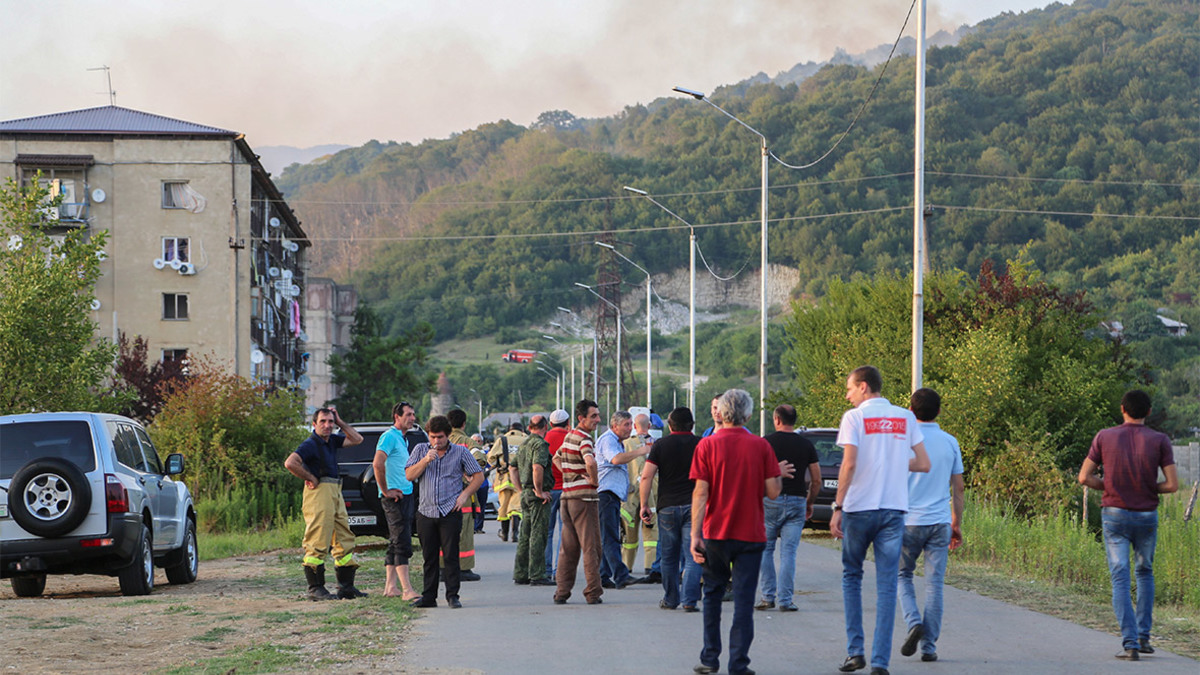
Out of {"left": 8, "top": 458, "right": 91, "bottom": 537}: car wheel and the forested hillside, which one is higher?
the forested hillside

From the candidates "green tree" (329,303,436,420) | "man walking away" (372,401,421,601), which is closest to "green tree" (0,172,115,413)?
"man walking away" (372,401,421,601)

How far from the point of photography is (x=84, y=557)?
14.2 metres

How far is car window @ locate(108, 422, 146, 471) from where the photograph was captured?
15031mm

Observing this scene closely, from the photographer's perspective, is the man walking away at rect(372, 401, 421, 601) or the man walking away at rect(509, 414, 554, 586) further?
the man walking away at rect(509, 414, 554, 586)

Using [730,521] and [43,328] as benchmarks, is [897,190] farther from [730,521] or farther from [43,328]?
[730,521]

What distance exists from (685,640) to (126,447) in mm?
7571

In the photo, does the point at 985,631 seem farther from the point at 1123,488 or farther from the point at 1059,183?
the point at 1059,183

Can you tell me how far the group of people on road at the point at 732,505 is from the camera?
9.14m

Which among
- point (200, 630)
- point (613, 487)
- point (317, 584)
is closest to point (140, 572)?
point (317, 584)

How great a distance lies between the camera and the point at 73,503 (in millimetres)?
13992

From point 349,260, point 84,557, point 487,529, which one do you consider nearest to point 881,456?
point 84,557

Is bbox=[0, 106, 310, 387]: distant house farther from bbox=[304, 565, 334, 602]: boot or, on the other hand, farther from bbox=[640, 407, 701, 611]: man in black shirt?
bbox=[640, 407, 701, 611]: man in black shirt

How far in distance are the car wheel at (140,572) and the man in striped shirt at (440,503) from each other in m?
3.47

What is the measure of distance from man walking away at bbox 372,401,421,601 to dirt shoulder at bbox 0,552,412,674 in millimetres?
472
